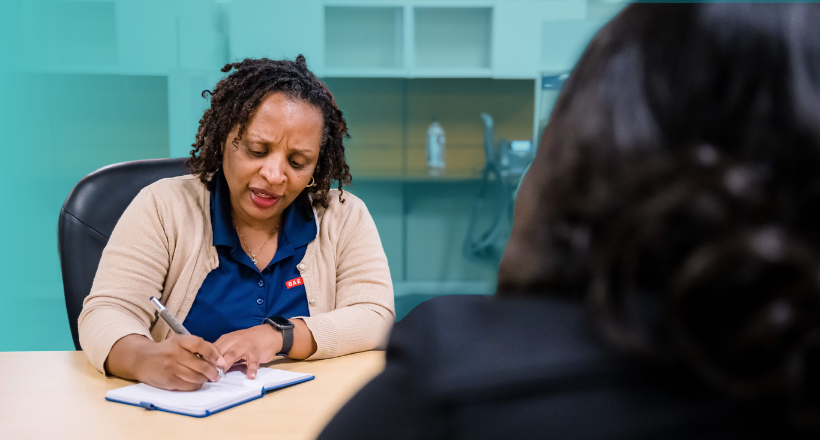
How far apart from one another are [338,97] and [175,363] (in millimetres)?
3128

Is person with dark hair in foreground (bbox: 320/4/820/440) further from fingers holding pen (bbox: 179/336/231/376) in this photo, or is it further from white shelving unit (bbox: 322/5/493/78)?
white shelving unit (bbox: 322/5/493/78)

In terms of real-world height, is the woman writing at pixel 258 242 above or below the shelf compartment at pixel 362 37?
below

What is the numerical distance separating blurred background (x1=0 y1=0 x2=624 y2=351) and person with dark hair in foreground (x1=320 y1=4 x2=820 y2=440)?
9.30ft

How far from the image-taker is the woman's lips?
1.43 metres

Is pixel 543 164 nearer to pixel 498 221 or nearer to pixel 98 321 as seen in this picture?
pixel 98 321

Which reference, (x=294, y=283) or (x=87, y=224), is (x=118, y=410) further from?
(x=87, y=224)

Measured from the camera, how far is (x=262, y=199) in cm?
143

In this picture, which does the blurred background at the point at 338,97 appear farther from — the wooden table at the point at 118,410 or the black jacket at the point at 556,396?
the black jacket at the point at 556,396

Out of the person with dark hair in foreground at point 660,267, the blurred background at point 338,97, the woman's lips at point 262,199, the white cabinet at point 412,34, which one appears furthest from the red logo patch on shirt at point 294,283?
the white cabinet at point 412,34

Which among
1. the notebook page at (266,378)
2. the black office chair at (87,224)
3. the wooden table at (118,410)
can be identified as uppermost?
the black office chair at (87,224)

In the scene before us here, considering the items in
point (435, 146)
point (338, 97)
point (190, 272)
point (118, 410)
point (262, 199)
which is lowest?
point (118, 410)

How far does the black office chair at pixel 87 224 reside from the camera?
1.47 metres

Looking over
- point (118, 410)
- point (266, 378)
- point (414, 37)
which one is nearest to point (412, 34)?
point (414, 37)

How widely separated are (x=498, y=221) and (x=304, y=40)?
1.62m
